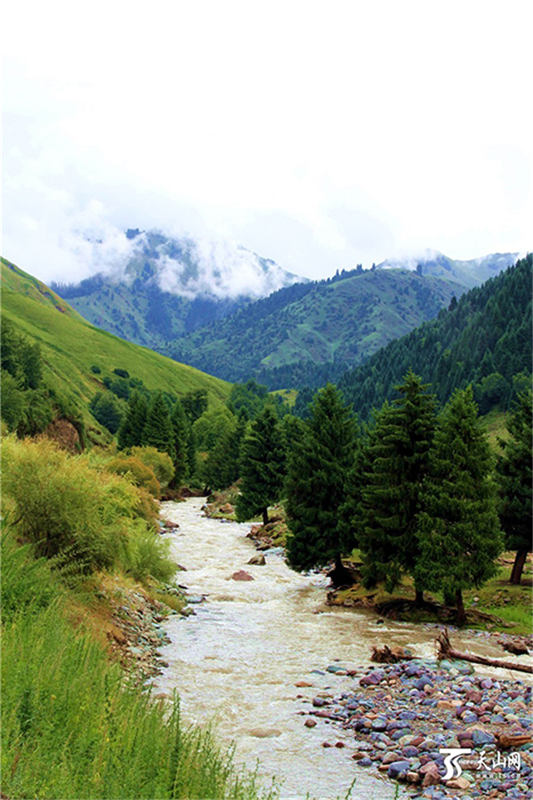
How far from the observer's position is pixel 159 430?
360 ft

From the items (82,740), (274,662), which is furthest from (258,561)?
(82,740)

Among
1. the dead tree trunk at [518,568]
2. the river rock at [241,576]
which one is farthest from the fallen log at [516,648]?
the river rock at [241,576]

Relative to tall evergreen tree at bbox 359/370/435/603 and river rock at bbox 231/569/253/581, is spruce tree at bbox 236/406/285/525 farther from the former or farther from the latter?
tall evergreen tree at bbox 359/370/435/603

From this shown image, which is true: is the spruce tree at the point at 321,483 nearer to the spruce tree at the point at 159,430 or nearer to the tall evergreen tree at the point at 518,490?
the tall evergreen tree at the point at 518,490

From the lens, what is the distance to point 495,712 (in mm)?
17797

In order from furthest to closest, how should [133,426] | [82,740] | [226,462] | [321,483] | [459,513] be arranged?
1. [133,426]
2. [226,462]
3. [321,483]
4. [459,513]
5. [82,740]

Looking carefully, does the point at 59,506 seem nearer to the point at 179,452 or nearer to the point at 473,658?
the point at 473,658

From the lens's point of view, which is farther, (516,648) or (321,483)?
(321,483)

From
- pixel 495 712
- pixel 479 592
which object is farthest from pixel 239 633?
pixel 479 592

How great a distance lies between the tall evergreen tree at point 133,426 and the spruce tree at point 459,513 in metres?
91.1

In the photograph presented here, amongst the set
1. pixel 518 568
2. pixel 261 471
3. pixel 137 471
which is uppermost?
pixel 518 568

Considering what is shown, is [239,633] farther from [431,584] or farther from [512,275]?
[512,275]

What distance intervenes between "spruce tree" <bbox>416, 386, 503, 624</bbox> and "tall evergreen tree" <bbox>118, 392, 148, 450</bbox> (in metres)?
91.1

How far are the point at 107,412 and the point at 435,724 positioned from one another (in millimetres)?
155986
